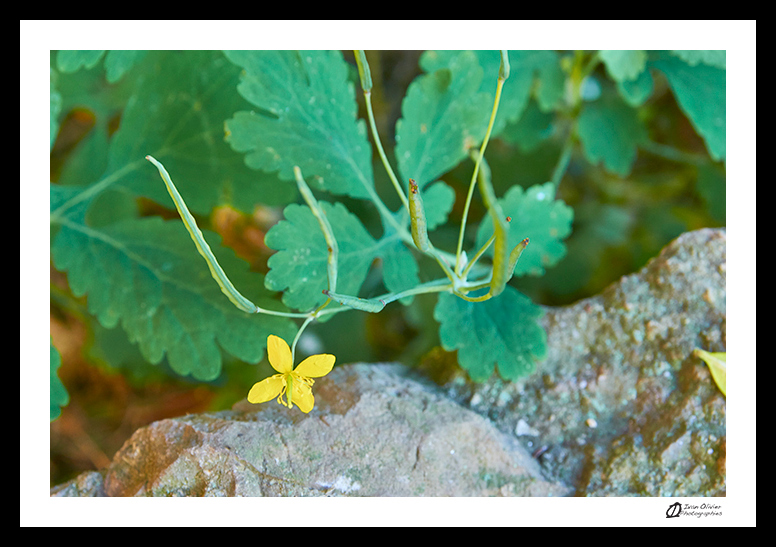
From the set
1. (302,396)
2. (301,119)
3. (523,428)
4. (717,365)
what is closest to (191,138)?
(301,119)

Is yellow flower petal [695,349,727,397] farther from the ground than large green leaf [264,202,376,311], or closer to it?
closer to it

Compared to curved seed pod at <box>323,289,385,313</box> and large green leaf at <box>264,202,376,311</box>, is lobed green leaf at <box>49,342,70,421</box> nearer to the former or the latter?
large green leaf at <box>264,202,376,311</box>

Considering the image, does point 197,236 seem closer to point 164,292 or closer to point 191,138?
point 164,292

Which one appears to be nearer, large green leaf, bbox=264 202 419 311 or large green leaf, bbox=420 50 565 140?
large green leaf, bbox=264 202 419 311

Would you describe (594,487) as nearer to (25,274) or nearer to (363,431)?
(363,431)

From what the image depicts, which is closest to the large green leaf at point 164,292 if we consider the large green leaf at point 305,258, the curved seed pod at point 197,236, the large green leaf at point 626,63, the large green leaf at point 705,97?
the large green leaf at point 305,258

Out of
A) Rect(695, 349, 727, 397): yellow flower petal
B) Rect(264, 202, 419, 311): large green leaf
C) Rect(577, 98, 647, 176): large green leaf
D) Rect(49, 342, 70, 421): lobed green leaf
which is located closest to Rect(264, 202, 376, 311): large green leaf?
Rect(264, 202, 419, 311): large green leaf

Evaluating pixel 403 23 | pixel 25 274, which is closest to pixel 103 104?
pixel 25 274
